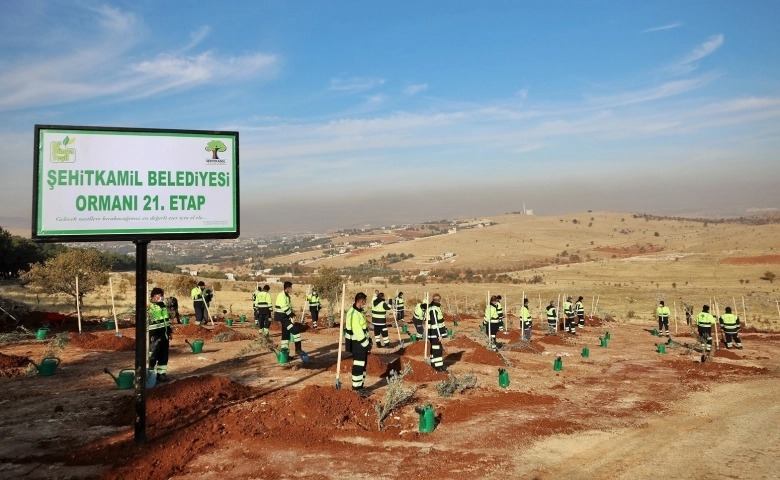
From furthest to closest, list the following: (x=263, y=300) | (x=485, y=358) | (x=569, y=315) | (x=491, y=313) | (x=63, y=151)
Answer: (x=569, y=315), (x=263, y=300), (x=491, y=313), (x=485, y=358), (x=63, y=151)

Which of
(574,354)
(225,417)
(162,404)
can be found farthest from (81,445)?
(574,354)

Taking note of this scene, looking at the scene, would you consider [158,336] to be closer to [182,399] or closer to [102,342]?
[182,399]

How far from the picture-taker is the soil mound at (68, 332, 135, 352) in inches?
625

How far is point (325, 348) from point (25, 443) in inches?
379

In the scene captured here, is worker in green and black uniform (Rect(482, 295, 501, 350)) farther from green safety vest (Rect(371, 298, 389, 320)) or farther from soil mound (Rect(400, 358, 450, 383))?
soil mound (Rect(400, 358, 450, 383))

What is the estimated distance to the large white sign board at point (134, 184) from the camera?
6633mm

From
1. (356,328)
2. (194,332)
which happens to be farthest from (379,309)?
(194,332)

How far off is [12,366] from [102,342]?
11.4 ft

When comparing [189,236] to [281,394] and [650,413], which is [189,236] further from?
[650,413]

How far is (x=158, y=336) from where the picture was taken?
10633mm

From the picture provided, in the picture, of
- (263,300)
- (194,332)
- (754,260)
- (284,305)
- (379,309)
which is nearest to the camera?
(284,305)

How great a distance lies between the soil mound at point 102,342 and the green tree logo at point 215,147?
36.6 ft

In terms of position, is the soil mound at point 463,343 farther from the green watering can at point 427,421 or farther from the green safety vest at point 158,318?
the green safety vest at point 158,318

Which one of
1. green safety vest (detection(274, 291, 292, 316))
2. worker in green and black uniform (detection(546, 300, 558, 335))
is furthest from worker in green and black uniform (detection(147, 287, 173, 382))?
worker in green and black uniform (detection(546, 300, 558, 335))
